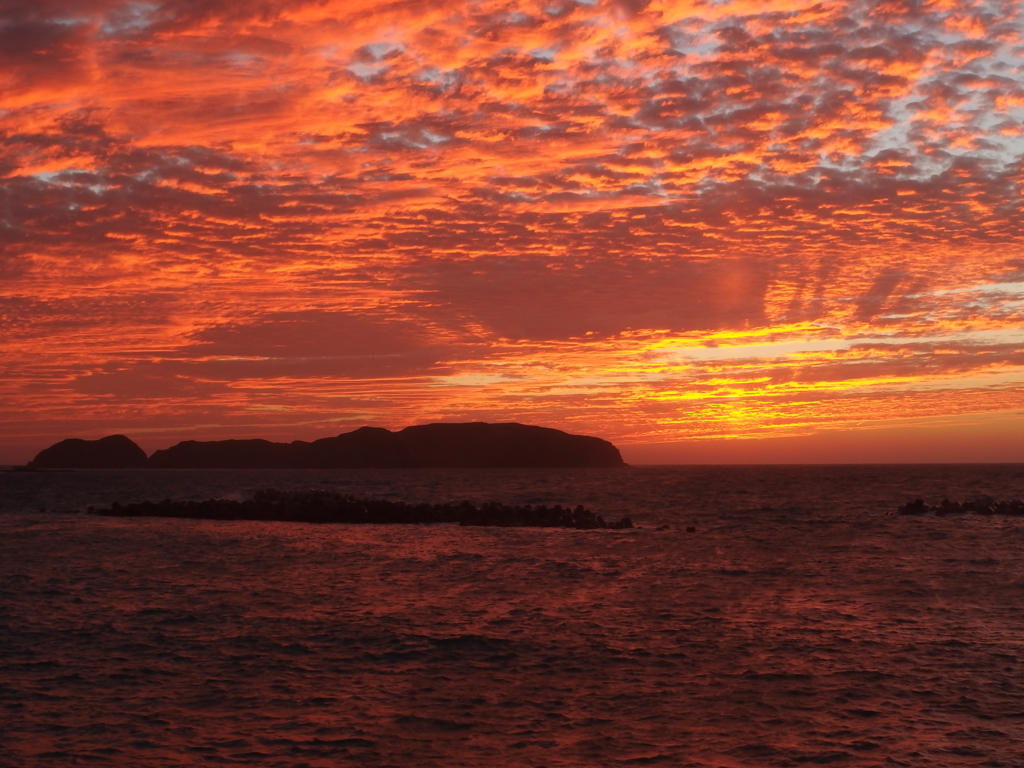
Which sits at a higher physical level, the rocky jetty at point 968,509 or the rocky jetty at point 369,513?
the rocky jetty at point 369,513

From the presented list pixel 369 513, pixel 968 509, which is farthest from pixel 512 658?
pixel 968 509

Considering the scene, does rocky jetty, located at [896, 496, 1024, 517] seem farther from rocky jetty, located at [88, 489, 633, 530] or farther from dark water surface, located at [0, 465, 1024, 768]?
dark water surface, located at [0, 465, 1024, 768]

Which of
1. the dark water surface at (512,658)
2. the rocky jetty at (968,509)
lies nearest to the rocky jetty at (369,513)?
the dark water surface at (512,658)

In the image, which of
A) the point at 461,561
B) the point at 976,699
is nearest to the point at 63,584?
the point at 461,561

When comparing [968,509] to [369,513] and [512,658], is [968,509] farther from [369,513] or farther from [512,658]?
[512,658]

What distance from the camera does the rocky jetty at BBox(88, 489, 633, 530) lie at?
189 ft

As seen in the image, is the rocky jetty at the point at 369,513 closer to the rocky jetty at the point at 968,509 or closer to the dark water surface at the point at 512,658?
the dark water surface at the point at 512,658

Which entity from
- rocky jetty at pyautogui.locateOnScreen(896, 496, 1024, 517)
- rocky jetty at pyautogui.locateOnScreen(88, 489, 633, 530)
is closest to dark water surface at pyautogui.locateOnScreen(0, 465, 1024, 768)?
rocky jetty at pyautogui.locateOnScreen(88, 489, 633, 530)

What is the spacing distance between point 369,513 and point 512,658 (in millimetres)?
45093

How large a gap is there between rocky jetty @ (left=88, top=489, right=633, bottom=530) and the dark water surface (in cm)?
1821

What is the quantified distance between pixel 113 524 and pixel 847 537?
42563 mm

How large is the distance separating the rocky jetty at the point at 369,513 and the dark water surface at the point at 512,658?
18206mm

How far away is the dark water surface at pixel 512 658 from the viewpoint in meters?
13.8

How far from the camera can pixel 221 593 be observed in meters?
27.6
